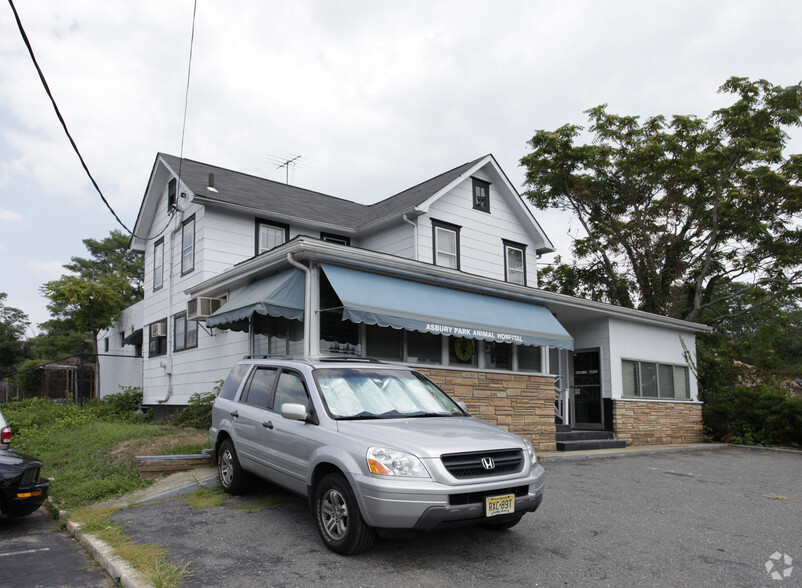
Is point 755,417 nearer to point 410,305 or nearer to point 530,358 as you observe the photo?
point 530,358

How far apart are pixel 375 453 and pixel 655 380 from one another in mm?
13832

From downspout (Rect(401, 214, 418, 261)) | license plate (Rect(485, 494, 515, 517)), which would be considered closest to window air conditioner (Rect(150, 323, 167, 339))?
downspout (Rect(401, 214, 418, 261))

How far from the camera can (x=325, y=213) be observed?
58.5 feet

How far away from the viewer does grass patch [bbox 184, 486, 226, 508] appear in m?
6.82

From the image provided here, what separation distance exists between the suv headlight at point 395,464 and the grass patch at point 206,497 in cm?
297

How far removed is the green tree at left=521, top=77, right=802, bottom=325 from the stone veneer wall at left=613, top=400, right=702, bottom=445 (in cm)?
791

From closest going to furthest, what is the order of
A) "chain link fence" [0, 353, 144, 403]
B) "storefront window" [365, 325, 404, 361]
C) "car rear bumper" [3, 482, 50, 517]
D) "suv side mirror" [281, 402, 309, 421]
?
"suv side mirror" [281, 402, 309, 421] < "car rear bumper" [3, 482, 50, 517] < "storefront window" [365, 325, 404, 361] < "chain link fence" [0, 353, 144, 403]

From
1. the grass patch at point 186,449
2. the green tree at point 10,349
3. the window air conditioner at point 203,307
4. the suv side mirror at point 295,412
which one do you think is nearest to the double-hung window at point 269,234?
the window air conditioner at point 203,307

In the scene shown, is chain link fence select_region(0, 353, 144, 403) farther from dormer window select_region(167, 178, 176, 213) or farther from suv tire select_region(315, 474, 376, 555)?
suv tire select_region(315, 474, 376, 555)

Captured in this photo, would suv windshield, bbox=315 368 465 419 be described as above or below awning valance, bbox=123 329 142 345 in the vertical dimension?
below

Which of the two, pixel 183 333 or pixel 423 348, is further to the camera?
pixel 183 333

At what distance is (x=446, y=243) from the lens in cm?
1694

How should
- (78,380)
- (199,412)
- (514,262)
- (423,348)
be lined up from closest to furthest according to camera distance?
(423,348)
(199,412)
(514,262)
(78,380)

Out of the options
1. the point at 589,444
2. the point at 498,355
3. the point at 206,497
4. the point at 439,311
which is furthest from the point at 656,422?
the point at 206,497
